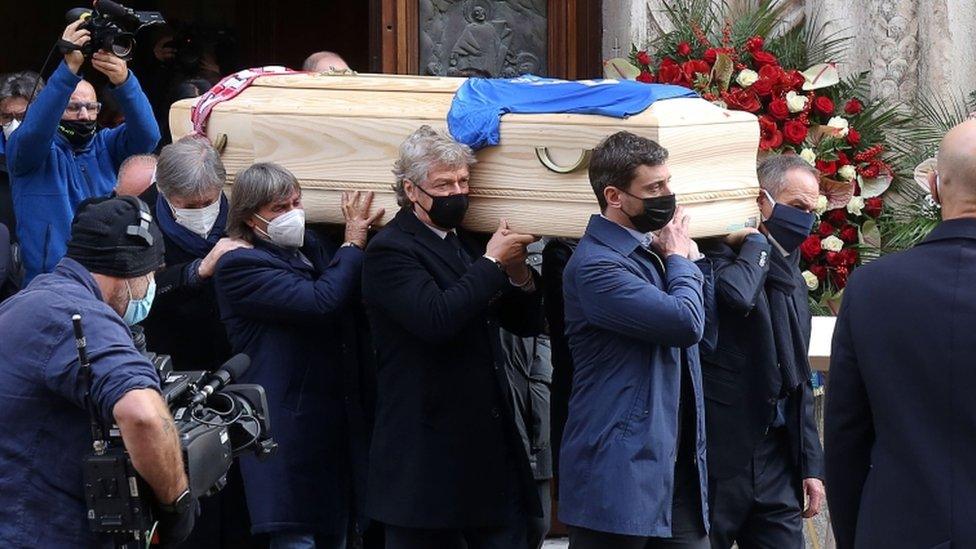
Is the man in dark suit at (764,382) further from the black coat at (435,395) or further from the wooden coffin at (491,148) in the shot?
the black coat at (435,395)

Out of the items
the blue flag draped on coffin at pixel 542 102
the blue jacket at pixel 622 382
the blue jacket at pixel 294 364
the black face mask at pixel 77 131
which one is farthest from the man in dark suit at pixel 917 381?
the black face mask at pixel 77 131

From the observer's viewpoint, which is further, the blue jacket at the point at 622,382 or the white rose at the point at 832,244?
the white rose at the point at 832,244

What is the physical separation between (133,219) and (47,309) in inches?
12.5

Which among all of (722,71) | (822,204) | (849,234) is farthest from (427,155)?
(849,234)

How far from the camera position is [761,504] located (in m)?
5.09

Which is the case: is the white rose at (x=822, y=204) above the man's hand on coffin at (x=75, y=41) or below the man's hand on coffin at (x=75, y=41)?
below

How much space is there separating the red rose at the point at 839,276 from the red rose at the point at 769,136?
553 mm

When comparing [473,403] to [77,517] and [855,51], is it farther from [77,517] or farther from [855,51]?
[855,51]

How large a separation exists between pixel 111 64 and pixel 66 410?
2554 millimetres

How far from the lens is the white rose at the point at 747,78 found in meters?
6.42

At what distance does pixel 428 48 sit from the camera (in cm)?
729

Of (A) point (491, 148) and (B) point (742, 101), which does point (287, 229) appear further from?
(B) point (742, 101)

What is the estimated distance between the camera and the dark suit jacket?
11.5 ft

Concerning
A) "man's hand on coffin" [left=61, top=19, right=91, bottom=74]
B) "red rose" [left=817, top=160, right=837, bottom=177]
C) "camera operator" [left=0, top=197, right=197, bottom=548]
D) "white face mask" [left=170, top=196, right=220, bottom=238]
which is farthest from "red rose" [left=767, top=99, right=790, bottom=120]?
"camera operator" [left=0, top=197, right=197, bottom=548]
